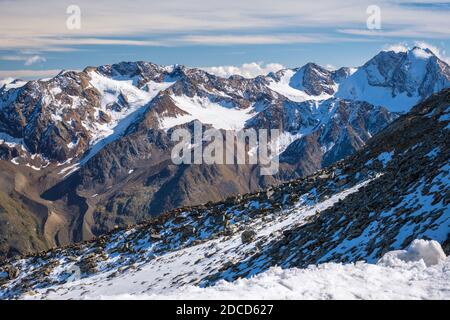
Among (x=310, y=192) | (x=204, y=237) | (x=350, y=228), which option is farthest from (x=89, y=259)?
(x=350, y=228)

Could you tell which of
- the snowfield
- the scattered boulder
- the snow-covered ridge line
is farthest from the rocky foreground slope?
the snow-covered ridge line

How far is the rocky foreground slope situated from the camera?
21594mm

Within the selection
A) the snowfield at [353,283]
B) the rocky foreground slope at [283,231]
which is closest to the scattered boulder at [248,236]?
the rocky foreground slope at [283,231]

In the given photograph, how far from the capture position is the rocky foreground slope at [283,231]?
2159cm

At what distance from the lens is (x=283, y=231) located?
32219mm

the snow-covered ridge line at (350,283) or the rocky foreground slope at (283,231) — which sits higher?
the snow-covered ridge line at (350,283)

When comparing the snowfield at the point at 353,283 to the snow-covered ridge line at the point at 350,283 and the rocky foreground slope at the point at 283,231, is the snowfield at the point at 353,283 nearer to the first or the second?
the snow-covered ridge line at the point at 350,283

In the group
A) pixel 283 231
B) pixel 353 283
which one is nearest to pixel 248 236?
pixel 283 231

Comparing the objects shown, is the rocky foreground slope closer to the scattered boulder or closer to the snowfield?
the scattered boulder

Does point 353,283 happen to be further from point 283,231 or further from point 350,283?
point 283,231

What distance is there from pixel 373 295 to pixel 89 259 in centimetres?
4014

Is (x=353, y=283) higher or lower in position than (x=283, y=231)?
higher

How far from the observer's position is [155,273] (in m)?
35.8
